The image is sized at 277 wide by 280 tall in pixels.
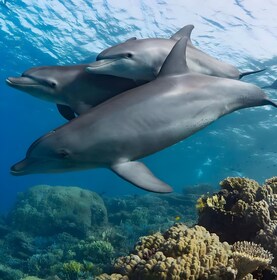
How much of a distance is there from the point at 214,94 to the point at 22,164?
2.42 metres

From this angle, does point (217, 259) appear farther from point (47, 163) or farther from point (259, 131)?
point (259, 131)

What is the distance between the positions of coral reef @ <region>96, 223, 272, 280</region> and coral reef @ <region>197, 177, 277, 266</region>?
0.80m

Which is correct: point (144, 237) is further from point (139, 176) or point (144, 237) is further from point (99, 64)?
point (99, 64)

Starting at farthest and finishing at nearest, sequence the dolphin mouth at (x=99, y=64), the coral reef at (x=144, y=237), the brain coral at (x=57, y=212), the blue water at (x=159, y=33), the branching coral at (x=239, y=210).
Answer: the blue water at (x=159, y=33), the brain coral at (x=57, y=212), the branching coral at (x=239, y=210), the dolphin mouth at (x=99, y=64), the coral reef at (x=144, y=237)

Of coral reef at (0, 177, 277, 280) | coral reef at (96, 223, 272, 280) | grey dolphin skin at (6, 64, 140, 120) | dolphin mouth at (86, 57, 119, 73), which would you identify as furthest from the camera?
grey dolphin skin at (6, 64, 140, 120)

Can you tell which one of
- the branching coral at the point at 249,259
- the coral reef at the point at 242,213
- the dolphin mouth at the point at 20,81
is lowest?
the coral reef at the point at 242,213

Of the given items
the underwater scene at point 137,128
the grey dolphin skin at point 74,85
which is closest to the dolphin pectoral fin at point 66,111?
the underwater scene at point 137,128

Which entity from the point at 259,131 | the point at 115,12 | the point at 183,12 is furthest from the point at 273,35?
the point at 259,131

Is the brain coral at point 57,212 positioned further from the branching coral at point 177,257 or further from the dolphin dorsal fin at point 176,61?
the dolphin dorsal fin at point 176,61

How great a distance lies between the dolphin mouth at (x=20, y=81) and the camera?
163 inches

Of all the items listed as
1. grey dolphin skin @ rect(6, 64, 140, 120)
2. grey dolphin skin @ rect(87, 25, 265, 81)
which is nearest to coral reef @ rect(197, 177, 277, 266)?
grey dolphin skin @ rect(87, 25, 265, 81)

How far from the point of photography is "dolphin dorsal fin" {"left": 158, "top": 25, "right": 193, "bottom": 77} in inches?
162

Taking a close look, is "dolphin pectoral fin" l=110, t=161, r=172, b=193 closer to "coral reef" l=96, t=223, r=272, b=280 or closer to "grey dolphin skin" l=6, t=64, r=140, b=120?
"coral reef" l=96, t=223, r=272, b=280

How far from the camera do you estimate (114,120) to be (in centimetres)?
381
